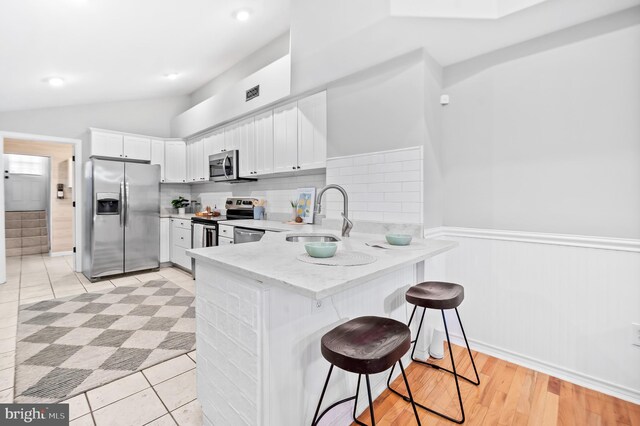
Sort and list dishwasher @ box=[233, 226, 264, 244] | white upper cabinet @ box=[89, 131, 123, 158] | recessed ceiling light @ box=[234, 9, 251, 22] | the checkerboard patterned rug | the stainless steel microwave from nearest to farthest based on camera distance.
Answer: the checkerboard patterned rug → recessed ceiling light @ box=[234, 9, 251, 22] → dishwasher @ box=[233, 226, 264, 244] → the stainless steel microwave → white upper cabinet @ box=[89, 131, 123, 158]

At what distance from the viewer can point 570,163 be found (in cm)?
199

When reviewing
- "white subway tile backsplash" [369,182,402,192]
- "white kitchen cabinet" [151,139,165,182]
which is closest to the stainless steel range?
"white kitchen cabinet" [151,139,165,182]

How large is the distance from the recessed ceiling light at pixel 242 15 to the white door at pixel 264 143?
38.9 inches

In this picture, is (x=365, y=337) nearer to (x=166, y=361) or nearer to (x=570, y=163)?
(x=166, y=361)

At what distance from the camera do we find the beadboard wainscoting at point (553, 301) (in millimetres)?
1814

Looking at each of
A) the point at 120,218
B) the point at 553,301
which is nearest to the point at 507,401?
the point at 553,301

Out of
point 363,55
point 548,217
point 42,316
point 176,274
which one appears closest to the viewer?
point 548,217

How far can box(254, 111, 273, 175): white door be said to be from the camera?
3.61 m

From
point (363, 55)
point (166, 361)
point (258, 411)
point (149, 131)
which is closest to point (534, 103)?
point (363, 55)

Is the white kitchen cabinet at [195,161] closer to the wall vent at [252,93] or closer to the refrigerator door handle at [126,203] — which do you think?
the refrigerator door handle at [126,203]

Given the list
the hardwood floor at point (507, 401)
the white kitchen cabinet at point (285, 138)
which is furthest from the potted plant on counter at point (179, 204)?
the hardwood floor at point (507, 401)

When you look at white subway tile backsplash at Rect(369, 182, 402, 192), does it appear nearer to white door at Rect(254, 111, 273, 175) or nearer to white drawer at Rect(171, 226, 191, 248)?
white door at Rect(254, 111, 273, 175)

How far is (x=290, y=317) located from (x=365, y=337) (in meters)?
0.32

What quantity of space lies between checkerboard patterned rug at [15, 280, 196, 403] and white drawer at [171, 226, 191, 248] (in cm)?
102
